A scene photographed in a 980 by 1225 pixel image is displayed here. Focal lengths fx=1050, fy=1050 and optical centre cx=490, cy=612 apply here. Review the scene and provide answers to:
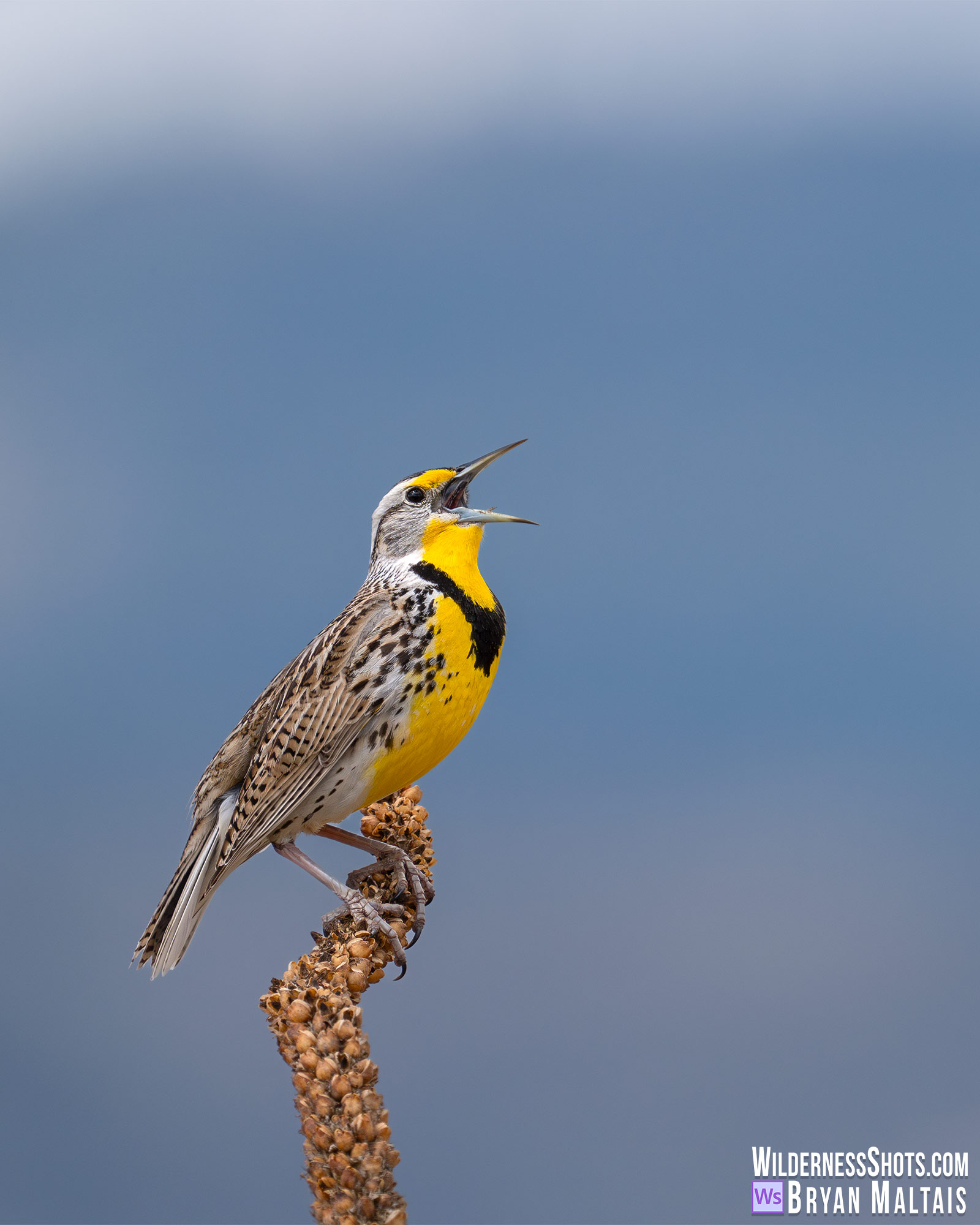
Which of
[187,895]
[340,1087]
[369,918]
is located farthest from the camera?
[187,895]

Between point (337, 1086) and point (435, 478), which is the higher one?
point (435, 478)

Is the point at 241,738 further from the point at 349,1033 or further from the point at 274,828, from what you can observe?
the point at 349,1033

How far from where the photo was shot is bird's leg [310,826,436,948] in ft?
7.30

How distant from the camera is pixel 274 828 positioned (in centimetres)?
215

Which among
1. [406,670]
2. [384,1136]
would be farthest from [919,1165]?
[406,670]

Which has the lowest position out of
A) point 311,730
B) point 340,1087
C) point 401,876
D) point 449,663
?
point 340,1087

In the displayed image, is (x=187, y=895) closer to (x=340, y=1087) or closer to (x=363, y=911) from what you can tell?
(x=363, y=911)

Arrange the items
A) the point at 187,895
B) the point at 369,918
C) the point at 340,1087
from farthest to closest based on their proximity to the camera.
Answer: the point at 187,895 → the point at 369,918 → the point at 340,1087

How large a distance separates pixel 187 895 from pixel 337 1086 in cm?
67

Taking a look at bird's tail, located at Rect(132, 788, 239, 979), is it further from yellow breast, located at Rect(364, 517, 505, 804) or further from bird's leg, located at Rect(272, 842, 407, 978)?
yellow breast, located at Rect(364, 517, 505, 804)

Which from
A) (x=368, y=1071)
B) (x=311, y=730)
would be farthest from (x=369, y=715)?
(x=368, y=1071)

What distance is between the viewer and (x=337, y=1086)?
66.1 inches

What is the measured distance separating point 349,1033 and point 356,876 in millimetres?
530

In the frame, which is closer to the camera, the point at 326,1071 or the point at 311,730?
the point at 326,1071
